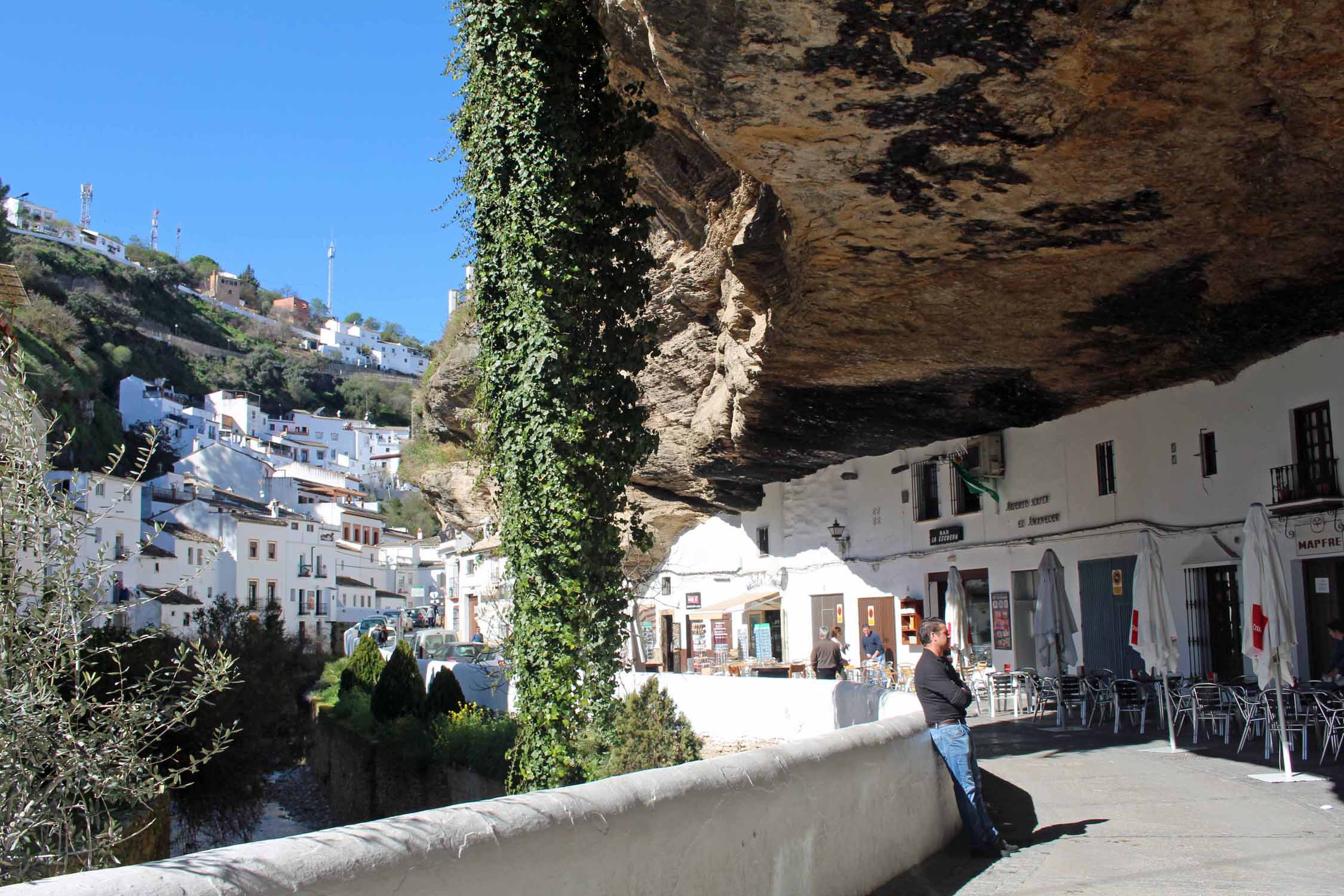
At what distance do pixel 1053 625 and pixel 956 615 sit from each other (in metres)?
3.43

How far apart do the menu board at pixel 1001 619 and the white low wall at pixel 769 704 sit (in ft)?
21.3

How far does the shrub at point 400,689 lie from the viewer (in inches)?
788

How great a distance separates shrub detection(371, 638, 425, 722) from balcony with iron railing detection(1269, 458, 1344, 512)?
14316 mm

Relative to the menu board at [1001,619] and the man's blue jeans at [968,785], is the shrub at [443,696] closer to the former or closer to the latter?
the menu board at [1001,619]

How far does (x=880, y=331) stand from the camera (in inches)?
540

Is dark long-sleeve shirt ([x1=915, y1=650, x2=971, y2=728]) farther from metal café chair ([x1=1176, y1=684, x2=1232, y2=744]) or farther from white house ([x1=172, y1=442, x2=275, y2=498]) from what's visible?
white house ([x1=172, y1=442, x2=275, y2=498])

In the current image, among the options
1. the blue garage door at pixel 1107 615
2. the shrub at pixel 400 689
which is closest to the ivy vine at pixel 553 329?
the blue garage door at pixel 1107 615

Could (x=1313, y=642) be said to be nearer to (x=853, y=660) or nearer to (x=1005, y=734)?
(x=1005, y=734)

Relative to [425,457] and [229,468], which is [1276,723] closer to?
[425,457]

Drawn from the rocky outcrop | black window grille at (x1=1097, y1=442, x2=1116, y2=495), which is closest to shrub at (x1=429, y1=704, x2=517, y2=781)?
the rocky outcrop

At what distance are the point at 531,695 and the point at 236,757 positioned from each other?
8.59 meters

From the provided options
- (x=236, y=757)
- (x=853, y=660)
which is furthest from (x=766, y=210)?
(x=853, y=660)

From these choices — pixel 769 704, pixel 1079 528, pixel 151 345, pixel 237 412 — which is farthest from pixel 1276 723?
pixel 151 345

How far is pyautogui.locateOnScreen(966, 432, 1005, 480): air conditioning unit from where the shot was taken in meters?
19.1
